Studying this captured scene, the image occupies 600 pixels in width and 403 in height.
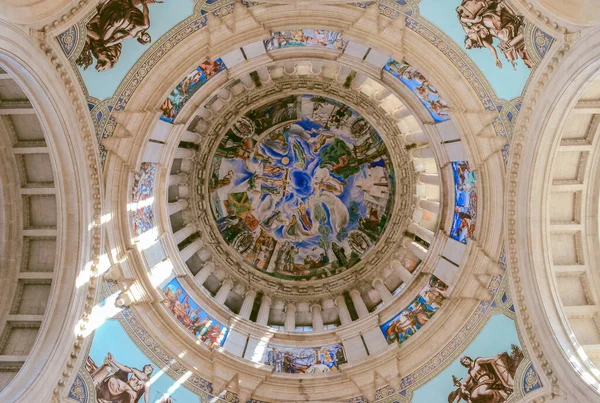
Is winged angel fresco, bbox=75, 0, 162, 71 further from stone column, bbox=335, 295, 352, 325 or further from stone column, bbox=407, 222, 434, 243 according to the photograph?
stone column, bbox=335, 295, 352, 325

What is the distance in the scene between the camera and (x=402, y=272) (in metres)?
19.6

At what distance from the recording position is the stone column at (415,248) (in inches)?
741

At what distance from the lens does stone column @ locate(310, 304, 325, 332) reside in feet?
64.7

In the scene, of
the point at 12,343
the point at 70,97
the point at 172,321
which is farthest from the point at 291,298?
the point at 70,97

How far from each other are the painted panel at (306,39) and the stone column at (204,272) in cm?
913

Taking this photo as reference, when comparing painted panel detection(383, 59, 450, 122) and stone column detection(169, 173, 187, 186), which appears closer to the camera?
painted panel detection(383, 59, 450, 122)

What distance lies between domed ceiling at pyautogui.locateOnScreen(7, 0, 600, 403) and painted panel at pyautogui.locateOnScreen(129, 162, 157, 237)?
0.08 m

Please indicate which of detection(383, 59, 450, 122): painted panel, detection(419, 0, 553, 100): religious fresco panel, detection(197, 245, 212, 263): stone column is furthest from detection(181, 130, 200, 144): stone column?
detection(419, 0, 553, 100): religious fresco panel

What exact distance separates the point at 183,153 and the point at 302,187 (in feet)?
22.3

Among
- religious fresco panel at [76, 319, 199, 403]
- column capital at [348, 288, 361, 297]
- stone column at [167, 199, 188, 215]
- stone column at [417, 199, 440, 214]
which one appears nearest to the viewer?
religious fresco panel at [76, 319, 199, 403]

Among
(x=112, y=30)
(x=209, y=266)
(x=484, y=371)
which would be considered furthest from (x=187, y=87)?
(x=484, y=371)

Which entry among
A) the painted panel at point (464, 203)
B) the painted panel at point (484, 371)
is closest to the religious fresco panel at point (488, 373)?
the painted panel at point (484, 371)

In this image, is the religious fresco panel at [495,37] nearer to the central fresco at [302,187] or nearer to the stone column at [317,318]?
the central fresco at [302,187]

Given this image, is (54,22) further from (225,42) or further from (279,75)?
(279,75)
